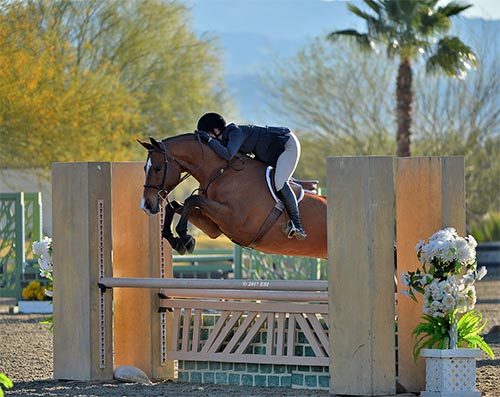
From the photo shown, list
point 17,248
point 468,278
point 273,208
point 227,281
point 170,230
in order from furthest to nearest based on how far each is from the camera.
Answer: point 17,248, point 273,208, point 170,230, point 227,281, point 468,278

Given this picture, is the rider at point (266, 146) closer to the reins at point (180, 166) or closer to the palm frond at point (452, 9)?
the reins at point (180, 166)

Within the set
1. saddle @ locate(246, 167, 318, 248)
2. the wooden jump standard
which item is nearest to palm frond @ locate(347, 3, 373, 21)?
saddle @ locate(246, 167, 318, 248)

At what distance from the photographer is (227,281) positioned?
755 cm

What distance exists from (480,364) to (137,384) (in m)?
2.76

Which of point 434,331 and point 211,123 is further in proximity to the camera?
point 211,123

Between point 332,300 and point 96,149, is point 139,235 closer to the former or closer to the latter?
point 332,300

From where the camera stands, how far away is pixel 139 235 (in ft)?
27.7

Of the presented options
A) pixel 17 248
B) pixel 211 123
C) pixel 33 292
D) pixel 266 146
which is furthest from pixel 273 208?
pixel 17 248

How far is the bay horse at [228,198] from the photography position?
809 centimetres

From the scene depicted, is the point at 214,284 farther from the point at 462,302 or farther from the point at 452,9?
the point at 452,9

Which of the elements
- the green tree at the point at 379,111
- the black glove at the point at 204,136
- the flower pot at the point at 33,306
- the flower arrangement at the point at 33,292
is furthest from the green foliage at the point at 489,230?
the black glove at the point at 204,136

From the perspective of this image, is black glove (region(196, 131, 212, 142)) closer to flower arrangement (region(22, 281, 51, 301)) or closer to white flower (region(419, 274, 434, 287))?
white flower (region(419, 274, 434, 287))

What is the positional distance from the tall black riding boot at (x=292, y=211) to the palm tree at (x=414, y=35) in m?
15.4

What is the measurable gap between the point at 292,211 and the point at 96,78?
2141cm
